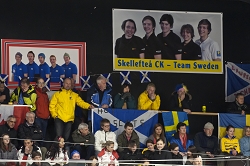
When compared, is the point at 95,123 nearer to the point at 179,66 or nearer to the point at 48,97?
the point at 48,97

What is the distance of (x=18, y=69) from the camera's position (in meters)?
19.1

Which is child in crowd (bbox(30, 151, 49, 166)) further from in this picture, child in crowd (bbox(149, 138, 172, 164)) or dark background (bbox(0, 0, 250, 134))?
dark background (bbox(0, 0, 250, 134))

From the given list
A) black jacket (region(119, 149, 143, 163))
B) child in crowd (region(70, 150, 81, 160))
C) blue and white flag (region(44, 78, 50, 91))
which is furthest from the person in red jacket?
black jacket (region(119, 149, 143, 163))

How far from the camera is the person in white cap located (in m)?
18.4

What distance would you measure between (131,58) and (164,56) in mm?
729

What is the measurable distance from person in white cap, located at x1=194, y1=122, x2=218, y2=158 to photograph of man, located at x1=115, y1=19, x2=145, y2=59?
2.34 meters

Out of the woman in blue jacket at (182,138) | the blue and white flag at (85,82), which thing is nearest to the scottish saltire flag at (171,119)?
the woman in blue jacket at (182,138)

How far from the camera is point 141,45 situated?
65.7ft

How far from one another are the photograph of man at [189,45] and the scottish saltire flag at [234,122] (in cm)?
167

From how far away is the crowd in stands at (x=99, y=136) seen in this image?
1703 cm

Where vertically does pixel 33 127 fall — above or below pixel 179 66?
below

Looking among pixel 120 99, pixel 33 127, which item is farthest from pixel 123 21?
pixel 33 127

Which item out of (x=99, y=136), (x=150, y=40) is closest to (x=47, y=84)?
(x=99, y=136)

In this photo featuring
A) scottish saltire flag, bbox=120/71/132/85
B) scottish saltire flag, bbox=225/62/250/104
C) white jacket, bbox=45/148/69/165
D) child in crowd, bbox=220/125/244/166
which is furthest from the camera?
scottish saltire flag, bbox=225/62/250/104
